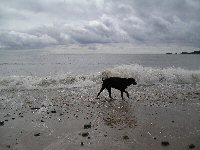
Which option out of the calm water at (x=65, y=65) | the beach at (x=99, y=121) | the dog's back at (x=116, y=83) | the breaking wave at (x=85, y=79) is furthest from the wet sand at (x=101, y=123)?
the calm water at (x=65, y=65)

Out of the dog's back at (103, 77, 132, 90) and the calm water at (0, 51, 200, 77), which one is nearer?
the dog's back at (103, 77, 132, 90)

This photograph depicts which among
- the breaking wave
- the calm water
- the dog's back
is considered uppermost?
the dog's back

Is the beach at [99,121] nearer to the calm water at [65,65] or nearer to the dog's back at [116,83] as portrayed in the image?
the dog's back at [116,83]

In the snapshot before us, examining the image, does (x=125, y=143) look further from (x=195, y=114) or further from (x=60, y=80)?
(x=60, y=80)

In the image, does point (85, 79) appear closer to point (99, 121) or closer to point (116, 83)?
point (116, 83)

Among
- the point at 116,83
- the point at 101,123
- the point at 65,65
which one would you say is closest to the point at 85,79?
the point at 116,83

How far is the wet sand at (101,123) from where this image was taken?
7508 millimetres

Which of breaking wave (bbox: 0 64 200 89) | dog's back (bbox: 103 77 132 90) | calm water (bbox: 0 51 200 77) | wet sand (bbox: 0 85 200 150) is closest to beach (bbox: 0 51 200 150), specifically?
wet sand (bbox: 0 85 200 150)

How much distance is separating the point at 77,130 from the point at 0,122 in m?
3.15

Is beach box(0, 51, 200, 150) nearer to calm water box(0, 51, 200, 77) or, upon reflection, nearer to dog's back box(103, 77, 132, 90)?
dog's back box(103, 77, 132, 90)

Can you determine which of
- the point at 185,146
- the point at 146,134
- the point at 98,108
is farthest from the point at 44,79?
the point at 185,146

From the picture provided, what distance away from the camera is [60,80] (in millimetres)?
21844

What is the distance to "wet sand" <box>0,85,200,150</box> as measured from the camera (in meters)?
7.51

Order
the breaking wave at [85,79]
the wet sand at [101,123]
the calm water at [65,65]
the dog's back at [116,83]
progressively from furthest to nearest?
the calm water at [65,65], the breaking wave at [85,79], the dog's back at [116,83], the wet sand at [101,123]
